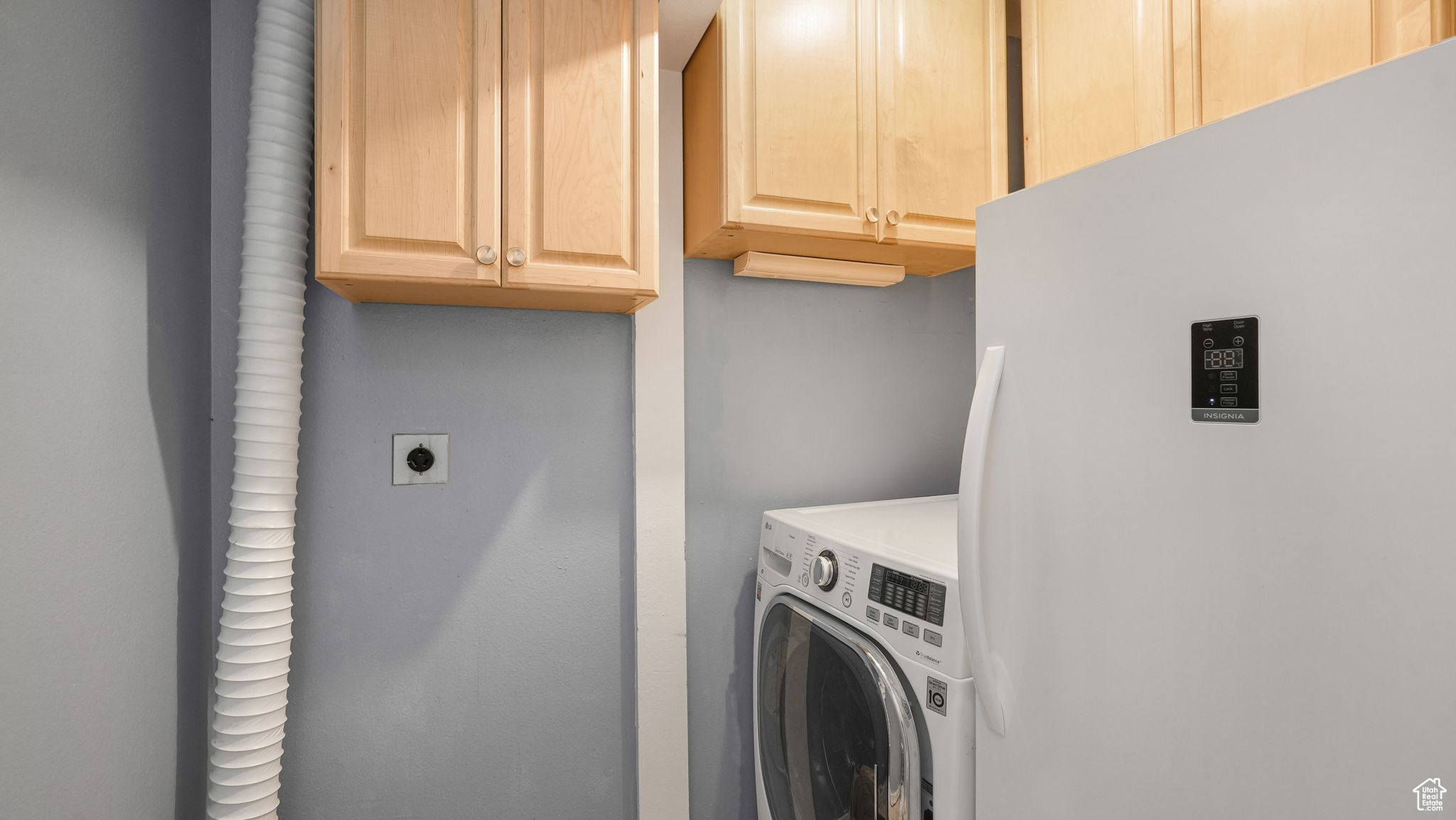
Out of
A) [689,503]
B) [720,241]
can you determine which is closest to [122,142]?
[720,241]

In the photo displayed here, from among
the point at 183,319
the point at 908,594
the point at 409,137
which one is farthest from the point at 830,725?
the point at 183,319

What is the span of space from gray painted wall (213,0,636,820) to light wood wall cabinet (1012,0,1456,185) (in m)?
1.15

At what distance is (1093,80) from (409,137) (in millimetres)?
1403

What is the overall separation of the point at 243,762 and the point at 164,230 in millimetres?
1025

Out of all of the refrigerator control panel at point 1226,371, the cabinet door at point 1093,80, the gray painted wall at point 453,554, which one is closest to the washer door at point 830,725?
the gray painted wall at point 453,554

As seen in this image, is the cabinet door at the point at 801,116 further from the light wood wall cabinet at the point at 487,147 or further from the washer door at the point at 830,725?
the washer door at the point at 830,725

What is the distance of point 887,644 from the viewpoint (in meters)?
1.07

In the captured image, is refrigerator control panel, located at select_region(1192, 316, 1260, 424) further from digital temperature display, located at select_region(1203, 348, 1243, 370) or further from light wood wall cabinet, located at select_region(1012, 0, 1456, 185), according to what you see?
light wood wall cabinet, located at select_region(1012, 0, 1456, 185)

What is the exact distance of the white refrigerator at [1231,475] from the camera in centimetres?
52

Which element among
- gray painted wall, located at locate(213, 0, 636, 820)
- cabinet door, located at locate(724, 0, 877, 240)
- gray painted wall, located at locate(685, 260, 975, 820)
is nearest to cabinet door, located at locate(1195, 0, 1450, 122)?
cabinet door, located at locate(724, 0, 877, 240)

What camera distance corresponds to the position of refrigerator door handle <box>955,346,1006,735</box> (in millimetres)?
857

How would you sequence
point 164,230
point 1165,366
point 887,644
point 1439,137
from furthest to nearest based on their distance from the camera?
point 164,230 < point 887,644 < point 1165,366 < point 1439,137

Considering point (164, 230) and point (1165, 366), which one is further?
point (164, 230)

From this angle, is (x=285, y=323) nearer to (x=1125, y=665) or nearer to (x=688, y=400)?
(x=688, y=400)
